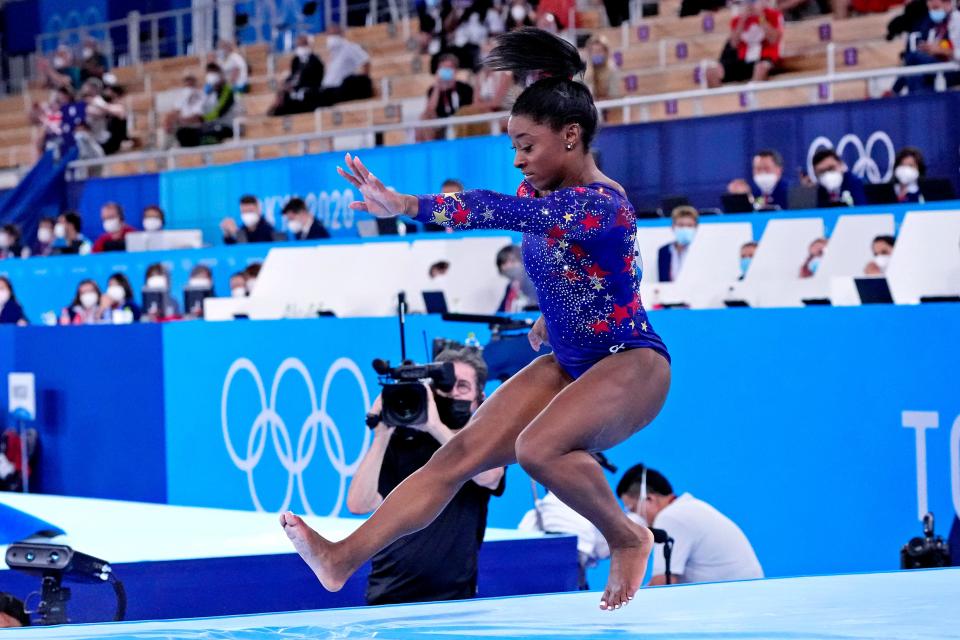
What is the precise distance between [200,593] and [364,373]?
3.39 m

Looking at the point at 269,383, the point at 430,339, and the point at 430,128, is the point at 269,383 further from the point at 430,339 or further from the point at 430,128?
the point at 430,128

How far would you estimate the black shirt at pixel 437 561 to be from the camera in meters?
5.00

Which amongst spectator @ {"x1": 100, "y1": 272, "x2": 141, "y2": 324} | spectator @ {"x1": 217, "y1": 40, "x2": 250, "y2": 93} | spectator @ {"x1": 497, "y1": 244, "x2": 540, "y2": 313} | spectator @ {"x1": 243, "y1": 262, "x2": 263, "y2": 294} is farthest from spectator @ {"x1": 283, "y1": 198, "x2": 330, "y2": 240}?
spectator @ {"x1": 217, "y1": 40, "x2": 250, "y2": 93}

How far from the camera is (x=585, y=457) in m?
3.85

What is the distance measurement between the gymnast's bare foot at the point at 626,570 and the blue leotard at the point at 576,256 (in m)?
0.46

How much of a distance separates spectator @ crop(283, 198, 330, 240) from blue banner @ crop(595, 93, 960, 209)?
2.51 m

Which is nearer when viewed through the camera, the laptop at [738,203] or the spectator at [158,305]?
the laptop at [738,203]

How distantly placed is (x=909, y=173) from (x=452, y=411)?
16.5 feet

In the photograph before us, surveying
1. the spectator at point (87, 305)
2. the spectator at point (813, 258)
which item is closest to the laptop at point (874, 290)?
the spectator at point (813, 258)

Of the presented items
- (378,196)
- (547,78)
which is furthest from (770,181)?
(378,196)

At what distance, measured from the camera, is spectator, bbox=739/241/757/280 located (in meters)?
9.45

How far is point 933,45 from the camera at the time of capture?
10570mm

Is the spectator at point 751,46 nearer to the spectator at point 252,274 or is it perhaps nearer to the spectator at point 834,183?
the spectator at point 834,183

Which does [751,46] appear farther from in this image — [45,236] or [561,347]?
[561,347]
